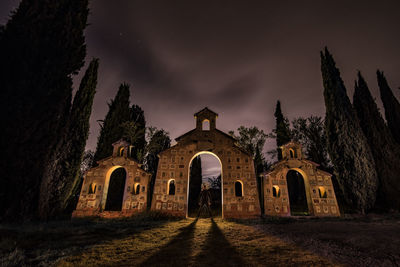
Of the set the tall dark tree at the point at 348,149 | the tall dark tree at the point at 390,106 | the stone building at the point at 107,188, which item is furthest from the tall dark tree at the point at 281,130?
the stone building at the point at 107,188

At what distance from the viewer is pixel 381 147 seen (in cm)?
1786

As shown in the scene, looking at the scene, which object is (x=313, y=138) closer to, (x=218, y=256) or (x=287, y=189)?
(x=287, y=189)

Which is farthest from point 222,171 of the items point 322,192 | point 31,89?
point 31,89

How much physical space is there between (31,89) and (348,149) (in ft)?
81.7

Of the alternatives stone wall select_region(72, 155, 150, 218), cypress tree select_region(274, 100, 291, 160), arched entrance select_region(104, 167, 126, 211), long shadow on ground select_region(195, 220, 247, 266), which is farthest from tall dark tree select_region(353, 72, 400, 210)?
arched entrance select_region(104, 167, 126, 211)

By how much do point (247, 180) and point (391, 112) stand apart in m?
21.1

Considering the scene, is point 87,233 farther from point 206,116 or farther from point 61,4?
point 61,4

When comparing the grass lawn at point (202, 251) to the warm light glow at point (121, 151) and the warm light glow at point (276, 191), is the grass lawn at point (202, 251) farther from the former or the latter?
the warm light glow at point (121, 151)

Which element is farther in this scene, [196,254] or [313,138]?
[313,138]

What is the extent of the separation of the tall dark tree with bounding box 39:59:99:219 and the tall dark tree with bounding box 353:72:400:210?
82.1 ft

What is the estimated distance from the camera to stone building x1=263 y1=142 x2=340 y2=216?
46.5ft

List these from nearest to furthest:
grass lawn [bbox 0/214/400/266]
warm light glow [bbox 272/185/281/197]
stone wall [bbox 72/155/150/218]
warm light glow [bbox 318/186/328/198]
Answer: grass lawn [bbox 0/214/400/266] → stone wall [bbox 72/155/150/218] → warm light glow [bbox 272/185/281/197] → warm light glow [bbox 318/186/328/198]

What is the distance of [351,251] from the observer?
180 inches

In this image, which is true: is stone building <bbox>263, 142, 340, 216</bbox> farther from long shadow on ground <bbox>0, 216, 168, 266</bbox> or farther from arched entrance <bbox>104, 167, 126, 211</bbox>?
arched entrance <bbox>104, 167, 126, 211</bbox>
